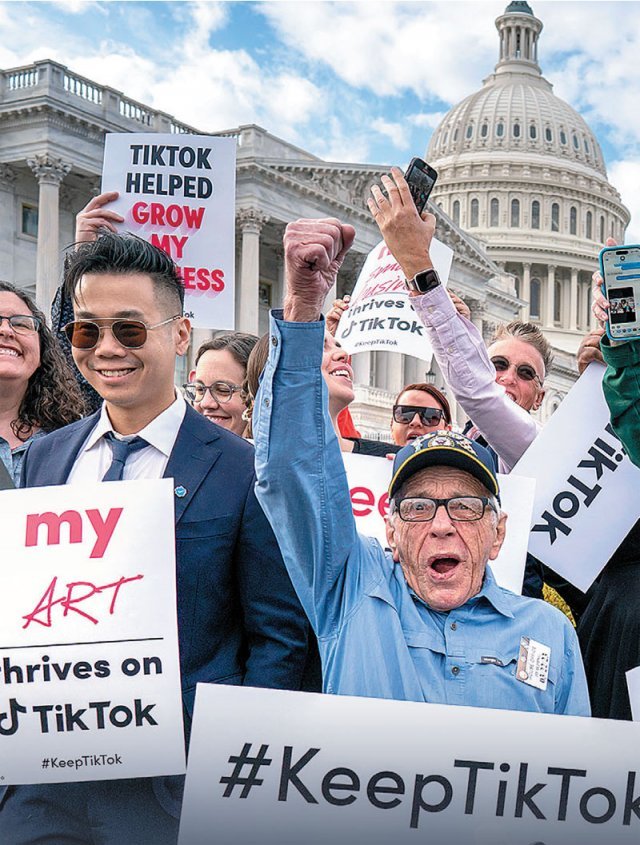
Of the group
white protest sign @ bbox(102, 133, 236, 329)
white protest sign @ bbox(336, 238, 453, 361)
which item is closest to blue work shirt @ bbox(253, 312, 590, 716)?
white protest sign @ bbox(102, 133, 236, 329)

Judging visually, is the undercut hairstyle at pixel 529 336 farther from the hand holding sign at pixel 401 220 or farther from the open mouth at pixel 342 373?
the hand holding sign at pixel 401 220

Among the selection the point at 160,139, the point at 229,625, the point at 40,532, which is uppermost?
the point at 160,139

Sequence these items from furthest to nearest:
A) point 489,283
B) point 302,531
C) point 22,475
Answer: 1. point 489,283
2. point 22,475
3. point 302,531

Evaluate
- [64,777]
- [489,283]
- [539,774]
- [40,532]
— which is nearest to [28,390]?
[40,532]

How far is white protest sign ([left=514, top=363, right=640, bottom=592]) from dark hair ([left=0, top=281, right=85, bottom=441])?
5.19 feet

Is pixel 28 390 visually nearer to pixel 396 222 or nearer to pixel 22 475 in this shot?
pixel 22 475

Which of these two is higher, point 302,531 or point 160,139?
point 160,139

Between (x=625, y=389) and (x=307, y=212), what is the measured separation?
1480 inches

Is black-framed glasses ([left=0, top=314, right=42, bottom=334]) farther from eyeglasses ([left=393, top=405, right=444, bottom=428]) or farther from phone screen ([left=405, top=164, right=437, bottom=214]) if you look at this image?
eyeglasses ([left=393, top=405, right=444, bottom=428])

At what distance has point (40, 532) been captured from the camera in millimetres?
Result: 2963

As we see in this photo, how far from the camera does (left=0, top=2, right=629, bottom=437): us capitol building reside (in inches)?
1211

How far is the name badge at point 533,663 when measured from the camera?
258 cm

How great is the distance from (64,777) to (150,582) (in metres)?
0.49

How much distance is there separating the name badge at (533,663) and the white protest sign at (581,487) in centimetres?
152
